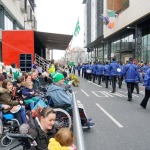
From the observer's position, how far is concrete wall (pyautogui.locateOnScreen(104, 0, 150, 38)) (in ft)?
93.2

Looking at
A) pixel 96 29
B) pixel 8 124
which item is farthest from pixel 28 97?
pixel 96 29

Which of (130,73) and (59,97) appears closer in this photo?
(59,97)

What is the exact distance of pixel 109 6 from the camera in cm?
4306

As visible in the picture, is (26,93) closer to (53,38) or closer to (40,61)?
(40,61)

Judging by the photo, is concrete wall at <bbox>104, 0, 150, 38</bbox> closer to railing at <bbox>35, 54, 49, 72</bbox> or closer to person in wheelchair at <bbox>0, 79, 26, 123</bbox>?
railing at <bbox>35, 54, 49, 72</bbox>

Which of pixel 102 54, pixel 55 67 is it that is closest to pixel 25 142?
pixel 55 67

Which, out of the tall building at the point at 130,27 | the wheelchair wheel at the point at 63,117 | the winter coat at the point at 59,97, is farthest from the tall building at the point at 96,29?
the wheelchair wheel at the point at 63,117

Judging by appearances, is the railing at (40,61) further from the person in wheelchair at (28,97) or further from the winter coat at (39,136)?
the winter coat at (39,136)

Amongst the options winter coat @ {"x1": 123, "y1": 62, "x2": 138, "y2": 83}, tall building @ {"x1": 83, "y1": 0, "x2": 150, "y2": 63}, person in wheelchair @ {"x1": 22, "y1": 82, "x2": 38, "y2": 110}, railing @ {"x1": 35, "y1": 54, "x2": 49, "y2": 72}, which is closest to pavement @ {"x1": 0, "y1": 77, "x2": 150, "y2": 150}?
person in wheelchair @ {"x1": 22, "y1": 82, "x2": 38, "y2": 110}

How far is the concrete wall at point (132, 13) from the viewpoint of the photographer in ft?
93.2

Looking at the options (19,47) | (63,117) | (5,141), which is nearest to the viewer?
(5,141)

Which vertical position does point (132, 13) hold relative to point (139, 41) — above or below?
above

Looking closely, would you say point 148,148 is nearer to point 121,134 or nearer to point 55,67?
point 121,134

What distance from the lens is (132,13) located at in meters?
32.8
